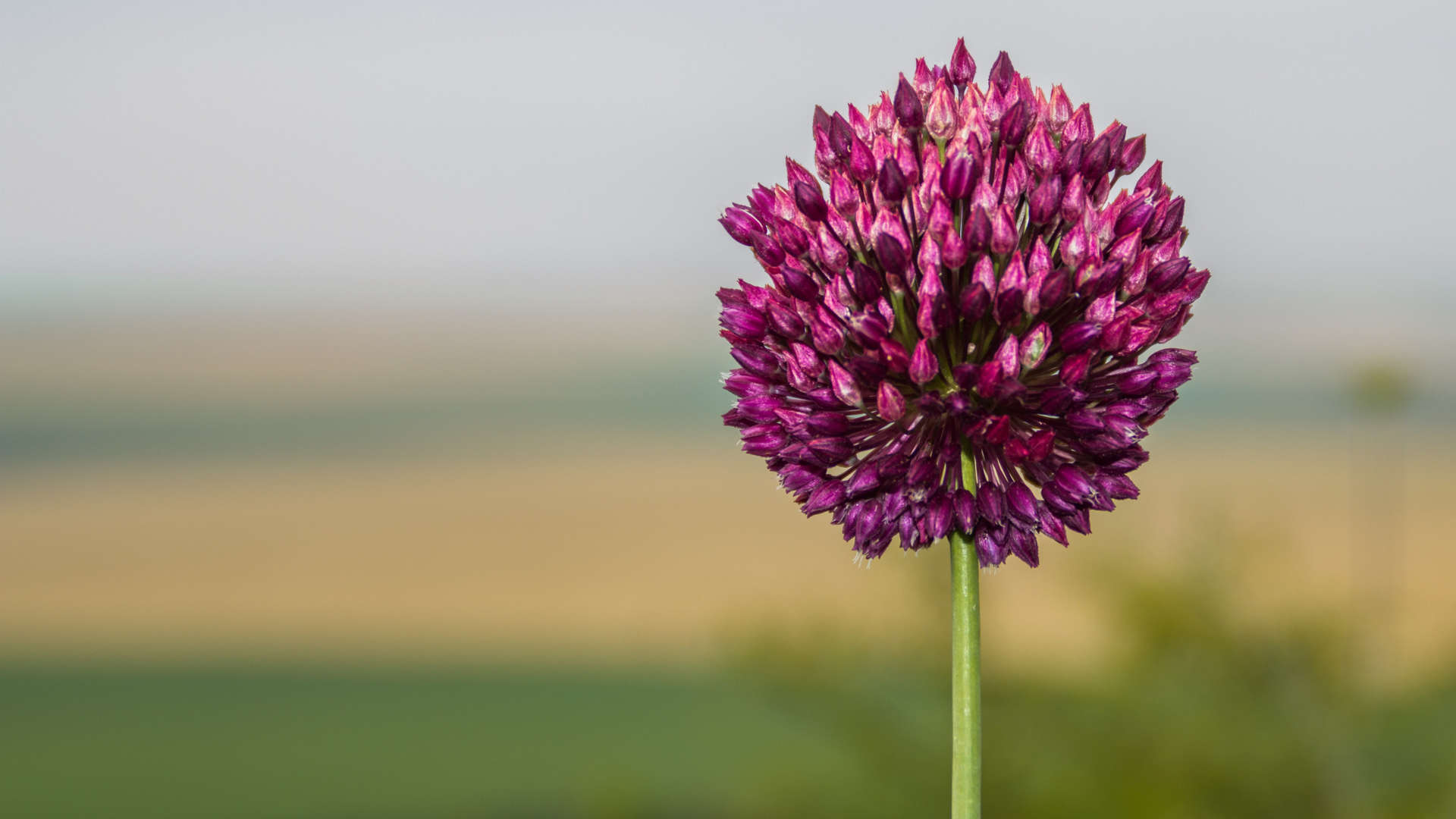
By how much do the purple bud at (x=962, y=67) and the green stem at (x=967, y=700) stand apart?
4.98 ft

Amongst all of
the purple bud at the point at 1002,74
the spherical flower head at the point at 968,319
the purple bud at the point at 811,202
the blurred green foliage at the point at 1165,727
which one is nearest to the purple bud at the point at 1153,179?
the spherical flower head at the point at 968,319

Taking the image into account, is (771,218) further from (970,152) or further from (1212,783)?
(1212,783)

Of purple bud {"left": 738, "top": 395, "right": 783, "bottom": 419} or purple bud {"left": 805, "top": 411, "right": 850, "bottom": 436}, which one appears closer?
purple bud {"left": 805, "top": 411, "right": 850, "bottom": 436}

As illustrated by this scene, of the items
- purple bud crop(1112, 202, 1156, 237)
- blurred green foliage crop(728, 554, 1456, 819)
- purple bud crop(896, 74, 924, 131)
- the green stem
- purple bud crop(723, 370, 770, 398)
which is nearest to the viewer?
the green stem

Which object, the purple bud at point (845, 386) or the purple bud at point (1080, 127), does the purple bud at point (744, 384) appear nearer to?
the purple bud at point (845, 386)

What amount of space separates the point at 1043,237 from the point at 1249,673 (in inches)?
321

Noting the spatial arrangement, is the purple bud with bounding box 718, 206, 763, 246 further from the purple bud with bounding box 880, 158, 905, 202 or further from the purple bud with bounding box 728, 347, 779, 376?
the purple bud with bounding box 880, 158, 905, 202

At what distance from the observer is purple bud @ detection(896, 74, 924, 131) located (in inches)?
136

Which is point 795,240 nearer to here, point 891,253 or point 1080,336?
point 891,253

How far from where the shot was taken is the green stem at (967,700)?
3.11m

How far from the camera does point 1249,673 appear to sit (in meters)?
10.1

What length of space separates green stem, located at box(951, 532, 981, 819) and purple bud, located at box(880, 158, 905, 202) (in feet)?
3.53

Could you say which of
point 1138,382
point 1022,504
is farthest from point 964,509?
point 1138,382

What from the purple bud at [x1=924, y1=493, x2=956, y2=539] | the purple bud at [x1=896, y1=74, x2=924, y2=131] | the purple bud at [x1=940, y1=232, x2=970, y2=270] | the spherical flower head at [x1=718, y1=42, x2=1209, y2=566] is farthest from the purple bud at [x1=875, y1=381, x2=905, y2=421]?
the purple bud at [x1=896, y1=74, x2=924, y2=131]
